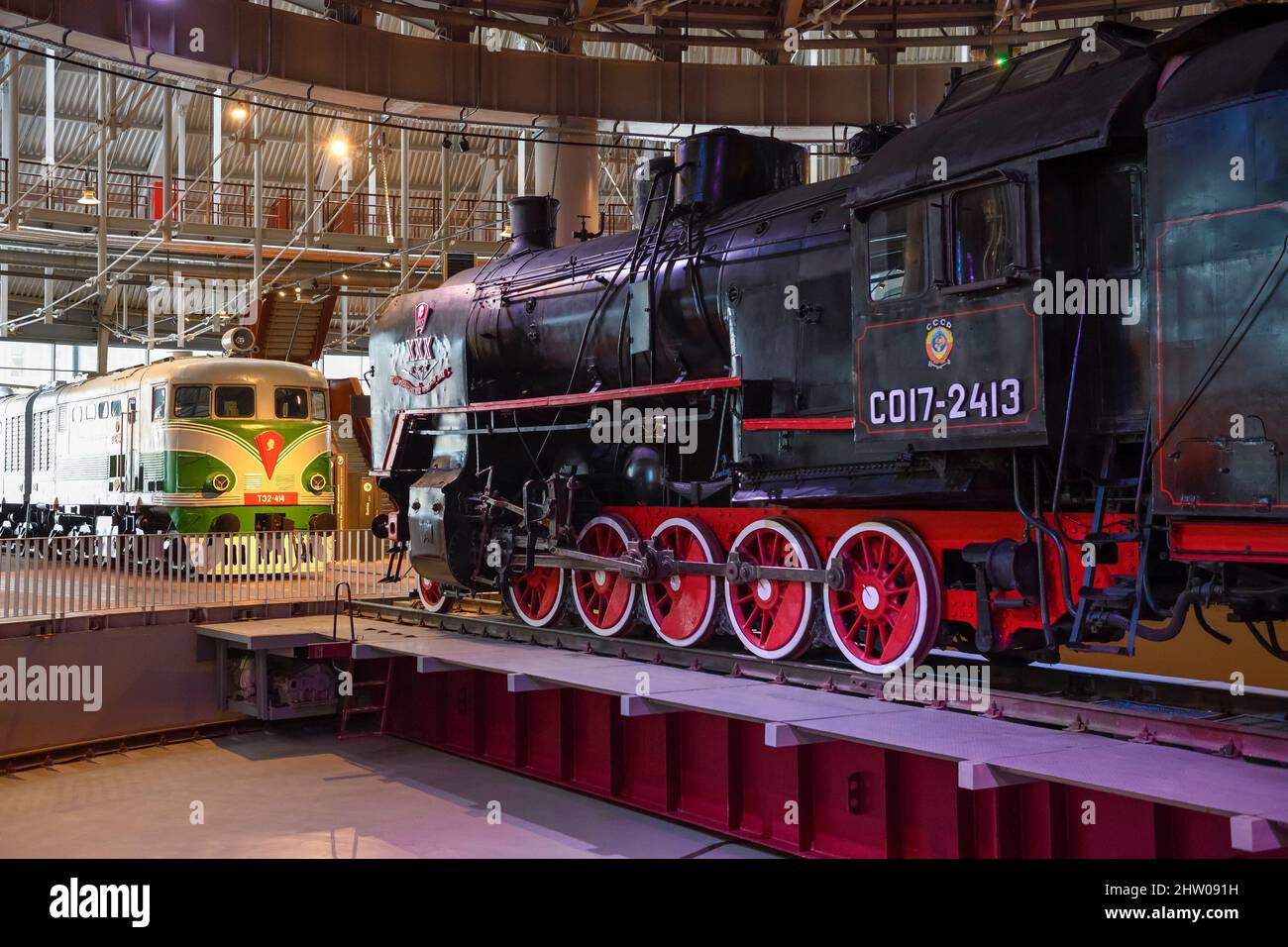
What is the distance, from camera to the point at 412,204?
40906mm

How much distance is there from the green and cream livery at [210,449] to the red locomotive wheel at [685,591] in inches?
415

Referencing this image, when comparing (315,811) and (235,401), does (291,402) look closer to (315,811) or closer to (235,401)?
(235,401)

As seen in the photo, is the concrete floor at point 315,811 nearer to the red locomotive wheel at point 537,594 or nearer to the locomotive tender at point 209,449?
the red locomotive wheel at point 537,594

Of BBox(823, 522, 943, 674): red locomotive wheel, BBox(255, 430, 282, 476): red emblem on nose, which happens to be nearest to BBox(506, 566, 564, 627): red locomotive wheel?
BBox(823, 522, 943, 674): red locomotive wheel

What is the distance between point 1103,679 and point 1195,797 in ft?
8.98

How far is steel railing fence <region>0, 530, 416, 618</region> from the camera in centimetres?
1073

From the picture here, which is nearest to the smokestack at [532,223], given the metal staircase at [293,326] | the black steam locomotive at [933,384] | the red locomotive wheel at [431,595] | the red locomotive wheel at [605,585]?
the black steam locomotive at [933,384]

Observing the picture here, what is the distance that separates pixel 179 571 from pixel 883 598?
7.18m

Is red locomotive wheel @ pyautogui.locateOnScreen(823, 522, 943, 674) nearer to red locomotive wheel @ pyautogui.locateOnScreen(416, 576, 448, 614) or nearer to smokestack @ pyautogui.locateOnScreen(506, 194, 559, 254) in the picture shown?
red locomotive wheel @ pyautogui.locateOnScreen(416, 576, 448, 614)

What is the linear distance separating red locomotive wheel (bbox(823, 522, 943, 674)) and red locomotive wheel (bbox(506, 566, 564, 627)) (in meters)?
3.24

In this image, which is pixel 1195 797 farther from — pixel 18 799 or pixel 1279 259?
pixel 18 799

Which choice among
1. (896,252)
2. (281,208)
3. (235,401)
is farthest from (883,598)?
(281,208)

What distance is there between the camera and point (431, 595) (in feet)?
41.7

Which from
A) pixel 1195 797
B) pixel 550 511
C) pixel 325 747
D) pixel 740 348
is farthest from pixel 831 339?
pixel 325 747
